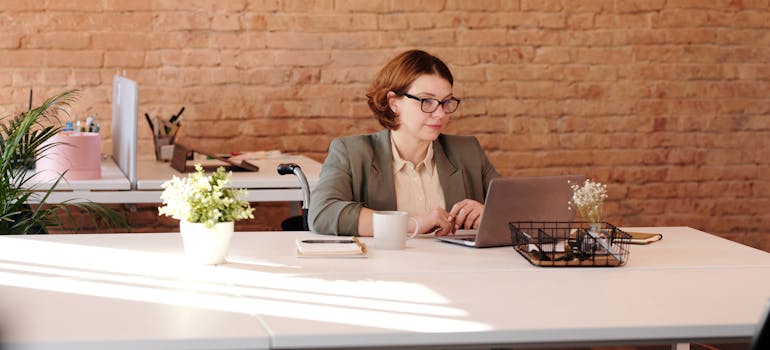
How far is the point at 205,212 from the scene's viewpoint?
2.38 meters

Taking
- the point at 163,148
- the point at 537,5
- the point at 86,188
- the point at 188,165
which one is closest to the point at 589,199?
the point at 86,188

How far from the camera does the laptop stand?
8.59 ft

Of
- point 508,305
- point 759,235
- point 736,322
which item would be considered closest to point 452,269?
point 508,305

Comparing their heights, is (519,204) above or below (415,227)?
above

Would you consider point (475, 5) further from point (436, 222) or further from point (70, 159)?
point (436, 222)

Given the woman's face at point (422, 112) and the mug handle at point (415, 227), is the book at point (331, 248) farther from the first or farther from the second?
the woman's face at point (422, 112)

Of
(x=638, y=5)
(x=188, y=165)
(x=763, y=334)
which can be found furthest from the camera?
(x=638, y=5)

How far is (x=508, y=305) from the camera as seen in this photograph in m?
1.99

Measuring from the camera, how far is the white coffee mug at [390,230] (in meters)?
2.64

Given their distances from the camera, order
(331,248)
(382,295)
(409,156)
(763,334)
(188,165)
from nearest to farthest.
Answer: (763,334)
(382,295)
(331,248)
(409,156)
(188,165)

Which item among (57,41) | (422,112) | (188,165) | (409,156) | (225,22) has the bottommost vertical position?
(188,165)

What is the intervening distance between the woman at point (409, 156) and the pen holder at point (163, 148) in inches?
64.1

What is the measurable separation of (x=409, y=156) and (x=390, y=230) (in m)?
0.65

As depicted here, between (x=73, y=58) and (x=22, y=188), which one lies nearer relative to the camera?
(x=22, y=188)
